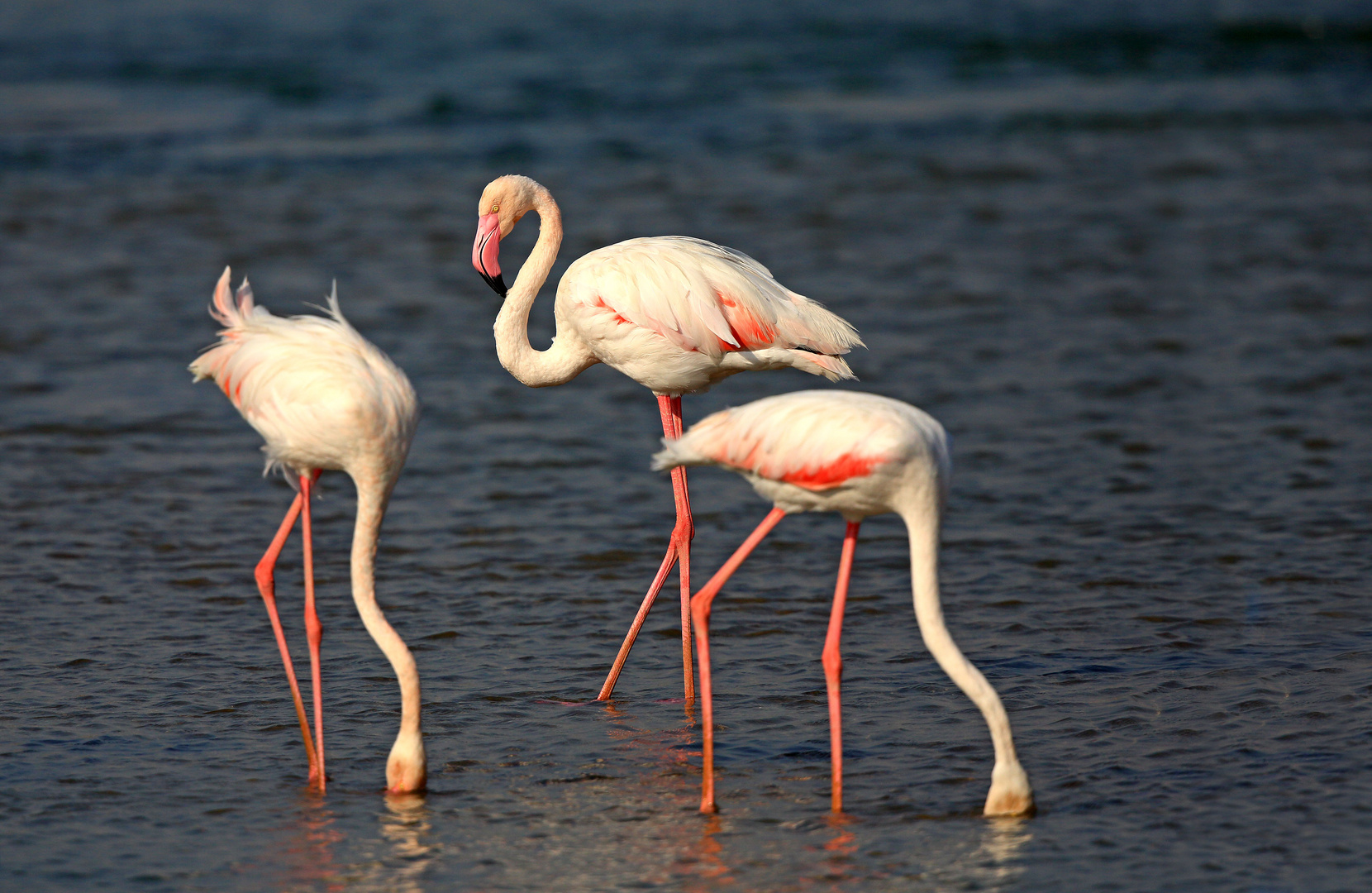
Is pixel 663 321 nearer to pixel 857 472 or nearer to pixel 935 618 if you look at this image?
pixel 857 472

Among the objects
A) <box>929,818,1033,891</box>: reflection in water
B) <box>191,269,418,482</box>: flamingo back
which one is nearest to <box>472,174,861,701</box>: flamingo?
<box>191,269,418,482</box>: flamingo back

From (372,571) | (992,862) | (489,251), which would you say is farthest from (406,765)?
(489,251)

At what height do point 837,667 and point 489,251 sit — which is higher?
point 489,251

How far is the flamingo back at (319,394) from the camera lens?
15.9 feet

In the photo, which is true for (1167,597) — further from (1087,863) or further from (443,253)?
(443,253)

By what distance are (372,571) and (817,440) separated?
1.41 m

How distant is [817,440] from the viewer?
462 cm

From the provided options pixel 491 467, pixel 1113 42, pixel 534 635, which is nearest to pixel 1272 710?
pixel 534 635

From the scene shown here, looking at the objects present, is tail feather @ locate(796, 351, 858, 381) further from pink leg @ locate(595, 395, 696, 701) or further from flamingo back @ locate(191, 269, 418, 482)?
flamingo back @ locate(191, 269, 418, 482)

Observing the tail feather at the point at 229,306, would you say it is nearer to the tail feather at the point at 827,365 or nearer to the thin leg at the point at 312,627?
the thin leg at the point at 312,627

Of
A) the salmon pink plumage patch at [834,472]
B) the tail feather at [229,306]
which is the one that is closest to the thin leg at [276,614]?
the tail feather at [229,306]

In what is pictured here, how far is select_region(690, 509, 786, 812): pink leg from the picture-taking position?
486cm

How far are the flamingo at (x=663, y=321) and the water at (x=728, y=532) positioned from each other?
90 cm

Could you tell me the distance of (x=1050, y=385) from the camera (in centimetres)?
975
